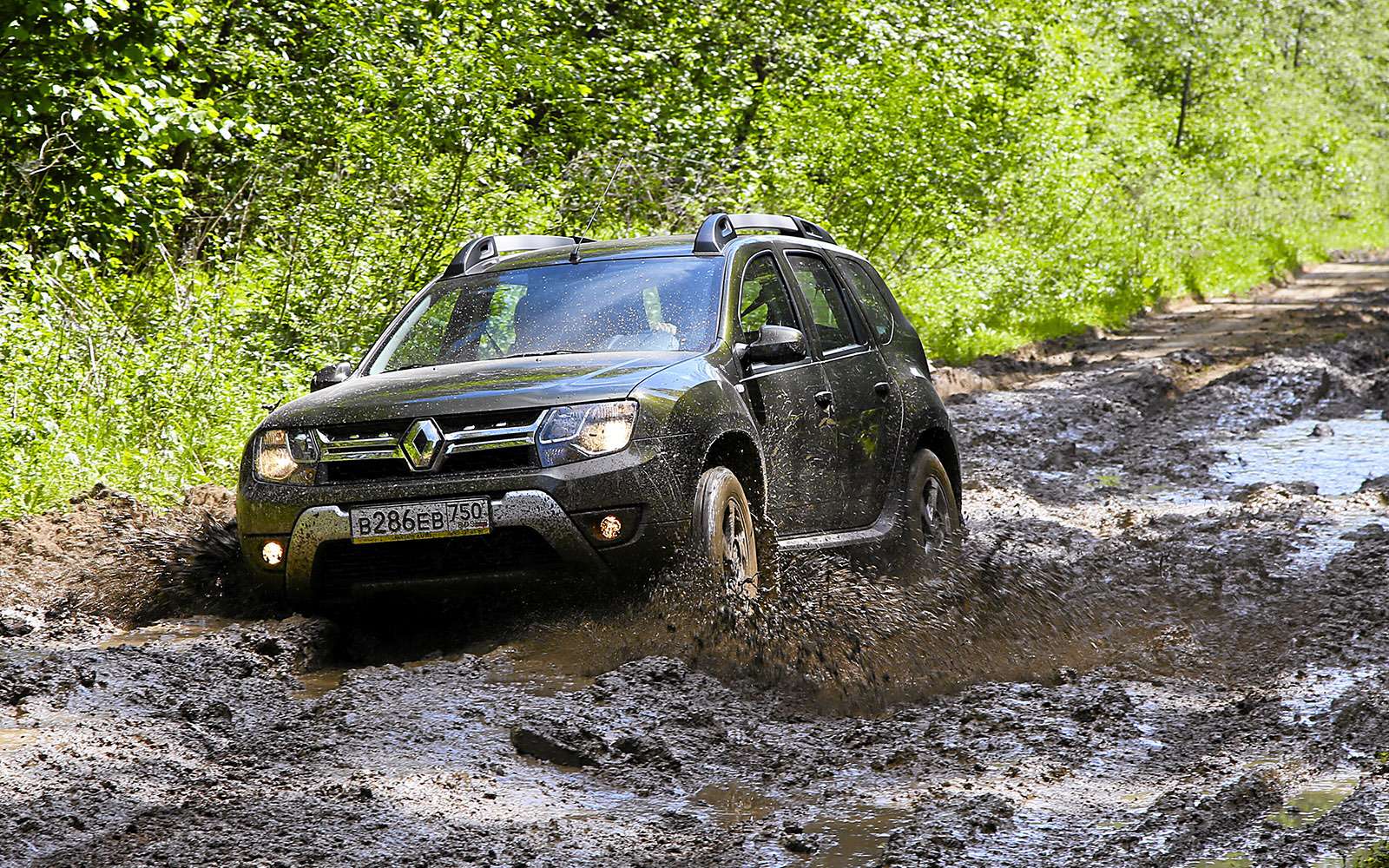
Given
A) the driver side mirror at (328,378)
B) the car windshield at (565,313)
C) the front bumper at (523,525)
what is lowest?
the front bumper at (523,525)

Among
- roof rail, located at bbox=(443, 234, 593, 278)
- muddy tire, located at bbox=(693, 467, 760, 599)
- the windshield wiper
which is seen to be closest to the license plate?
muddy tire, located at bbox=(693, 467, 760, 599)

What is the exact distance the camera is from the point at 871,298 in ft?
26.6

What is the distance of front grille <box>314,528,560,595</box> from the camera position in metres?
5.56

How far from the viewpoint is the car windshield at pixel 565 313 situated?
6495mm

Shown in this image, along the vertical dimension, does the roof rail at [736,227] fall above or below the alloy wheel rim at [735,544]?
above

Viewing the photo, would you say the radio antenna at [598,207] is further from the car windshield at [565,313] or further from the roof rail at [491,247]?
the roof rail at [491,247]

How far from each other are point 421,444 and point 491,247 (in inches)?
88.7

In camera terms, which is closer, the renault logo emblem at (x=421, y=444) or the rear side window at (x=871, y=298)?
the renault logo emblem at (x=421, y=444)

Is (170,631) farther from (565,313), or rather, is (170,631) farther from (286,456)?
(565,313)

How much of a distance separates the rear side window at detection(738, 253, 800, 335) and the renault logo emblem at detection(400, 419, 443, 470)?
1602 mm

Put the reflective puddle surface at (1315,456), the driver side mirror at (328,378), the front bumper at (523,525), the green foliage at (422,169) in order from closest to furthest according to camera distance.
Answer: the front bumper at (523,525) < the driver side mirror at (328,378) < the green foliage at (422,169) < the reflective puddle surface at (1315,456)

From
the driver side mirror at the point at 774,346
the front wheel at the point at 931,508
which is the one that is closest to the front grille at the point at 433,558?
the driver side mirror at the point at 774,346

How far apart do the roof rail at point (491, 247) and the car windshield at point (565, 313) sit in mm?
173

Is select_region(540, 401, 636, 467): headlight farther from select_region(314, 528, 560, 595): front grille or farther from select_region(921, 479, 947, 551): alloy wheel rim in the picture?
select_region(921, 479, 947, 551): alloy wheel rim
